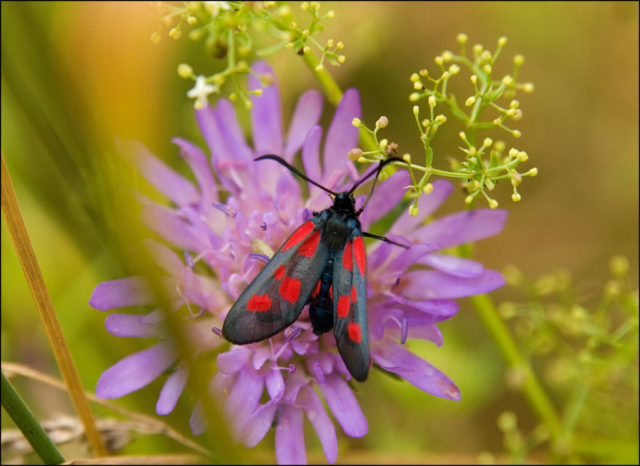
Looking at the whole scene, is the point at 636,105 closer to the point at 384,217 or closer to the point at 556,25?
the point at 556,25

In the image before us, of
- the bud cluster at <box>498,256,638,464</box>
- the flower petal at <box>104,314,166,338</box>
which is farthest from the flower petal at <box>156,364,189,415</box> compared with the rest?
the bud cluster at <box>498,256,638,464</box>

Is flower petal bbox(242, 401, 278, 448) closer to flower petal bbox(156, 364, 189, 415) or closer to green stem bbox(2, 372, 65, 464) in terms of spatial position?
flower petal bbox(156, 364, 189, 415)

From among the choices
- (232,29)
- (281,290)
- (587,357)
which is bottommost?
(587,357)

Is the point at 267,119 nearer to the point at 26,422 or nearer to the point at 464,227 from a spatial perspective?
the point at 464,227

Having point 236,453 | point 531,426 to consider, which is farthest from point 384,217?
point 531,426

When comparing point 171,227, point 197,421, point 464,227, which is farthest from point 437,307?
point 171,227

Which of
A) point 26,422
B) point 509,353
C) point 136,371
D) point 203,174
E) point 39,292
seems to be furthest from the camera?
point 509,353
